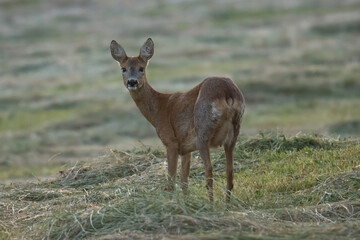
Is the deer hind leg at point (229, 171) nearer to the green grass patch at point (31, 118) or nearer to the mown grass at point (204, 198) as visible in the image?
the mown grass at point (204, 198)

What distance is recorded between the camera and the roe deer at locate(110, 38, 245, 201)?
10016 millimetres

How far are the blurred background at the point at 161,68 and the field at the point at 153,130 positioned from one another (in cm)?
11

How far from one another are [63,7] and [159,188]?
61488mm

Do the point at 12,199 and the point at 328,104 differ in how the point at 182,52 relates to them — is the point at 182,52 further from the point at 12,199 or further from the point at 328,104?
the point at 12,199

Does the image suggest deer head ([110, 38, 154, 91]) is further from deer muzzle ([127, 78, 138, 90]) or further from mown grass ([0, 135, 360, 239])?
mown grass ([0, 135, 360, 239])

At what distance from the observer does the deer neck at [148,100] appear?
11719mm

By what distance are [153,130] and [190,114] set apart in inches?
604

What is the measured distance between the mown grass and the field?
1.0 inches

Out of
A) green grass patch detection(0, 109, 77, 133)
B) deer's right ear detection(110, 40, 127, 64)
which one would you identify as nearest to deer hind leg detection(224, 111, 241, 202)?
deer's right ear detection(110, 40, 127, 64)

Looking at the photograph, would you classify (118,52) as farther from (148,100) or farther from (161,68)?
(161,68)

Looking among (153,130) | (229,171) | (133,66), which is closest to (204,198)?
(229,171)

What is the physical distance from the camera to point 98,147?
23.5m

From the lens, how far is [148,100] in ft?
38.8

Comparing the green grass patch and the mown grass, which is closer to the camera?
the mown grass
